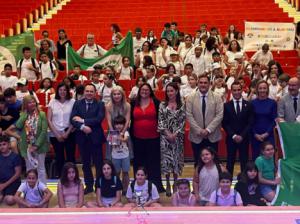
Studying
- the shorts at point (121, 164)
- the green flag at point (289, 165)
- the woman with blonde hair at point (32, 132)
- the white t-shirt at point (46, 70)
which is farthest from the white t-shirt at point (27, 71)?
the green flag at point (289, 165)

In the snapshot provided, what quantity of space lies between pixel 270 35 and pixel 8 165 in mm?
7600

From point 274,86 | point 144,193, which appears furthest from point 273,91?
point 144,193

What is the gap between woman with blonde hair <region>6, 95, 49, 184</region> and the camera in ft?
22.9

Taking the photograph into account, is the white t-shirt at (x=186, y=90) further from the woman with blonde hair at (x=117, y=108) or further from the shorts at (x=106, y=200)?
the shorts at (x=106, y=200)

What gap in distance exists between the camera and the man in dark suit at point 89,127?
22.3 feet

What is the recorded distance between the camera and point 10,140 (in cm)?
721

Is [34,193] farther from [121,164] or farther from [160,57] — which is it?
[160,57]

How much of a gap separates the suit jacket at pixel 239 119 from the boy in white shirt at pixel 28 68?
4.67m

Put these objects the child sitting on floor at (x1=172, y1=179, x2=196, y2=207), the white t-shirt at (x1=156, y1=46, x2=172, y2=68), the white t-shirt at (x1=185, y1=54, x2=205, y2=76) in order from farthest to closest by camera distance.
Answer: the white t-shirt at (x1=156, y1=46, x2=172, y2=68) → the white t-shirt at (x1=185, y1=54, x2=205, y2=76) → the child sitting on floor at (x1=172, y1=179, x2=196, y2=207)

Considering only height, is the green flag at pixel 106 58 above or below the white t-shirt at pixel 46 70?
above

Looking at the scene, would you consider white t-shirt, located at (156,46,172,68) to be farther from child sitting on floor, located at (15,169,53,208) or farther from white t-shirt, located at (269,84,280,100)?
child sitting on floor, located at (15,169,53,208)

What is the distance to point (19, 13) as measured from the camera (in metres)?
18.2

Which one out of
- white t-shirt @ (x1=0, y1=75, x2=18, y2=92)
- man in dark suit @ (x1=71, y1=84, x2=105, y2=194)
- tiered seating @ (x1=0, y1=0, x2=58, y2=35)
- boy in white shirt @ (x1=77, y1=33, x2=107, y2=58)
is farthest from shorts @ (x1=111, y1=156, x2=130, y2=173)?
tiered seating @ (x1=0, y1=0, x2=58, y2=35)

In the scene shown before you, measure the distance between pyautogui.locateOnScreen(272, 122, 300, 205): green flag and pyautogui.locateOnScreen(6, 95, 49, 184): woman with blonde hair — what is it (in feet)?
9.42
